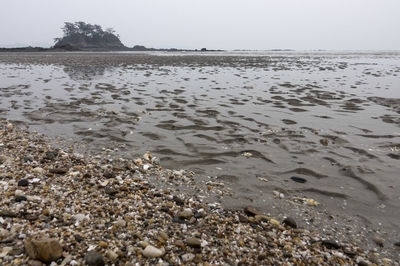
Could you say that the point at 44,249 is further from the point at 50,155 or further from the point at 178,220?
the point at 50,155

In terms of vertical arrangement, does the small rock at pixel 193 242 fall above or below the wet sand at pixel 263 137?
below

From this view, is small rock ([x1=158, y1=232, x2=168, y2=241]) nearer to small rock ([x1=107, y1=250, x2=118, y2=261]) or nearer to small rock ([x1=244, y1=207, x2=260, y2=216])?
small rock ([x1=107, y1=250, x2=118, y2=261])

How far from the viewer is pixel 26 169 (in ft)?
14.9

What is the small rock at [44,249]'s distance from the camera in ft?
8.28

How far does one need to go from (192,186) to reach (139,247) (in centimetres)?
169

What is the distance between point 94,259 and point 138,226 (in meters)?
0.72

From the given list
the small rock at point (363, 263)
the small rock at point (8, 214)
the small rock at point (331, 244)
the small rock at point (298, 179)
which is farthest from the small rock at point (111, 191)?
the small rock at point (363, 263)

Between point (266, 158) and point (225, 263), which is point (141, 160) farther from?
point (225, 263)

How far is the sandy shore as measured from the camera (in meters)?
2.74

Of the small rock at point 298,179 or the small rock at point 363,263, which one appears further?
the small rock at point 298,179

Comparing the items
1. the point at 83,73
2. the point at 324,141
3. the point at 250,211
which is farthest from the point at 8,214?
the point at 83,73

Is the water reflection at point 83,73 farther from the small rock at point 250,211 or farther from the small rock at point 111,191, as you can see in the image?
the small rock at point 250,211

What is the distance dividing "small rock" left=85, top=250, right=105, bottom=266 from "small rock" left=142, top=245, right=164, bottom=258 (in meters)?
0.44

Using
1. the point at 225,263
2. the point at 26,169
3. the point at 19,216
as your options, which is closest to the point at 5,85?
the point at 26,169
